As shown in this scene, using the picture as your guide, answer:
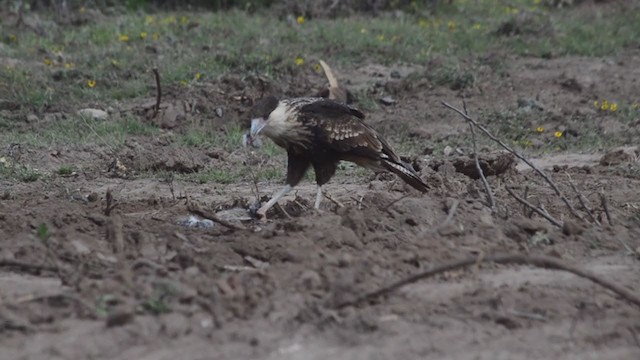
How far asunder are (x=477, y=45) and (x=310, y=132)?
7.06 meters

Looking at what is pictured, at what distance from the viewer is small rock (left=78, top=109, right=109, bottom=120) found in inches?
418

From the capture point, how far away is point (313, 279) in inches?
192

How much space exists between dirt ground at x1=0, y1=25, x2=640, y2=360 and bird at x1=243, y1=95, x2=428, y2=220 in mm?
264

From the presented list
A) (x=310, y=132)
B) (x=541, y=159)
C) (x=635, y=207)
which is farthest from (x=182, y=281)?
(x=541, y=159)

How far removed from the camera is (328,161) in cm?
753

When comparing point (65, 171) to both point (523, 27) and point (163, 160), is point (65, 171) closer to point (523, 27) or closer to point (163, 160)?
point (163, 160)

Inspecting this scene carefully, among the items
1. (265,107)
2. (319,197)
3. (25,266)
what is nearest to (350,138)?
(319,197)

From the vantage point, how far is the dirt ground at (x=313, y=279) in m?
4.33

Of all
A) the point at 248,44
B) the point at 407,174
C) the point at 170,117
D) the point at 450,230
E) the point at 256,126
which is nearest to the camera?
the point at 450,230

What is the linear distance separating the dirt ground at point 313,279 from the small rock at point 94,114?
2.42m

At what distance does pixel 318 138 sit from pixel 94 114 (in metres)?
4.12

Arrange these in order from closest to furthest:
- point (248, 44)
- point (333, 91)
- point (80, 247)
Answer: point (80, 247) → point (333, 91) → point (248, 44)

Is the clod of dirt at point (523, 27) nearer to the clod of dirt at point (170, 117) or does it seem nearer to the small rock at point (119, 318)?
the clod of dirt at point (170, 117)

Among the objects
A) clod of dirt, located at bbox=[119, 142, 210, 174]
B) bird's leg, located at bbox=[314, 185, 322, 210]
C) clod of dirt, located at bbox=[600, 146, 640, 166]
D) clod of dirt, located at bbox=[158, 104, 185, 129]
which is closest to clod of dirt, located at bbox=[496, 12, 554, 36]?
clod of dirt, located at bbox=[600, 146, 640, 166]
